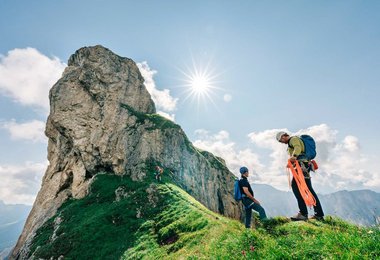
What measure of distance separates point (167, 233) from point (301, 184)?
14.2 meters

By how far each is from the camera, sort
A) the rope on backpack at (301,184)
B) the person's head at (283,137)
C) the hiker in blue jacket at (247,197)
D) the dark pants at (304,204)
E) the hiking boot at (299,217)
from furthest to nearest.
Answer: the hiker in blue jacket at (247,197), the person's head at (283,137), the hiking boot at (299,217), the dark pants at (304,204), the rope on backpack at (301,184)

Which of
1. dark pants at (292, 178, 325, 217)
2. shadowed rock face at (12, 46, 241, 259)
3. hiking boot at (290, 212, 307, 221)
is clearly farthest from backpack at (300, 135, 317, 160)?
shadowed rock face at (12, 46, 241, 259)

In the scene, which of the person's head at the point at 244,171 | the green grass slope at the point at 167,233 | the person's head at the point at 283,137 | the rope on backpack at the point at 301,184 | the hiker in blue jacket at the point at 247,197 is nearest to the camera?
the green grass slope at the point at 167,233

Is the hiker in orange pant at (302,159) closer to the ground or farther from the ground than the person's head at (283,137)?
closer to the ground

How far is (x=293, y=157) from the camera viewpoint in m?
11.8

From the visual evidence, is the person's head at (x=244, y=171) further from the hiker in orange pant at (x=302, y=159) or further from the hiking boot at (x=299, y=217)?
the hiking boot at (x=299, y=217)

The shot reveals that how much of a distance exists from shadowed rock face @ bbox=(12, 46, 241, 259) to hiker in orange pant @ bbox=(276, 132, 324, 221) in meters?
29.5

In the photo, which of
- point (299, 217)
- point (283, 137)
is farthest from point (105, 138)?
point (299, 217)

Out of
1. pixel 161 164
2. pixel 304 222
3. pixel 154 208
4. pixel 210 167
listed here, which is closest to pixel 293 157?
pixel 304 222

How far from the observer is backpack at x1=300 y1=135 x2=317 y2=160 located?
12350 millimetres

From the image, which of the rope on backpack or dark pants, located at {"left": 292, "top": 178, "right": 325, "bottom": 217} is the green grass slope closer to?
dark pants, located at {"left": 292, "top": 178, "right": 325, "bottom": 217}

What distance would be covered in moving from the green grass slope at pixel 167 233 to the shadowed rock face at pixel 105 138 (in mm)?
5641

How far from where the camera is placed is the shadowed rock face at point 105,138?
45.6 meters

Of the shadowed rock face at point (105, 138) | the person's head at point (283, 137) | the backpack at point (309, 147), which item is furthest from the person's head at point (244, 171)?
the shadowed rock face at point (105, 138)
